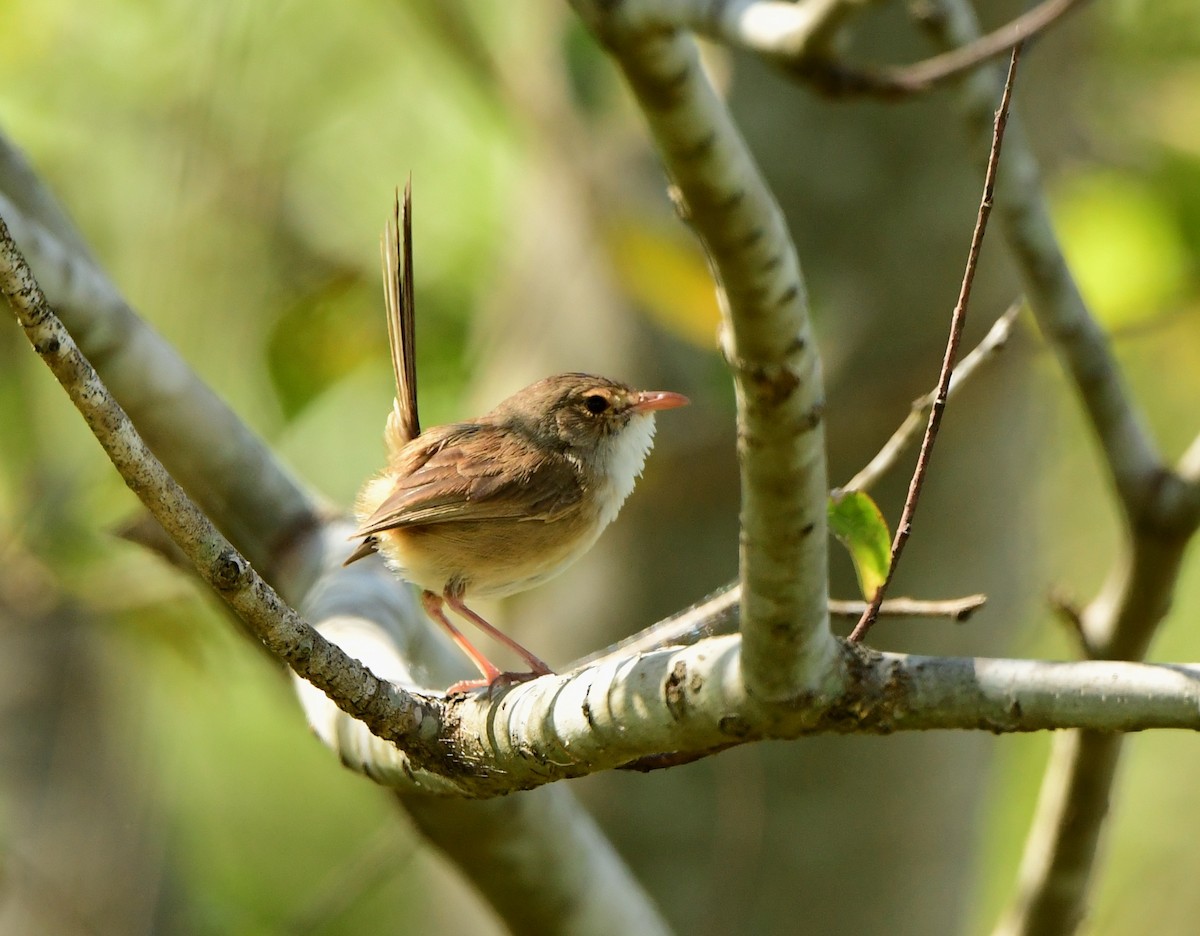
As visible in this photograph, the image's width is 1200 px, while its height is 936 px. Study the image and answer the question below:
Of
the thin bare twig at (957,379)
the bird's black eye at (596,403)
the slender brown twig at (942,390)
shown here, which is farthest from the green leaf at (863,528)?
the bird's black eye at (596,403)

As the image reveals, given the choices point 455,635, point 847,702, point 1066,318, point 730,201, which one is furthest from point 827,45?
point 455,635

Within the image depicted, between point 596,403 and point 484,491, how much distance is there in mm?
593

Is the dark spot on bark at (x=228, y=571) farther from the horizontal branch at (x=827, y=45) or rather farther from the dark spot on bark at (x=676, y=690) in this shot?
the horizontal branch at (x=827, y=45)

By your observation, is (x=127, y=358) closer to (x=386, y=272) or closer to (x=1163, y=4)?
(x=386, y=272)

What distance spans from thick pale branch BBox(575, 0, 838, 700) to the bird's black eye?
2356mm

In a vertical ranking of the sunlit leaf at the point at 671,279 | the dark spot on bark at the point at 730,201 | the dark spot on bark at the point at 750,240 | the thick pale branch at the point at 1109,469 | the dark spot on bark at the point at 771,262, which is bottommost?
the thick pale branch at the point at 1109,469

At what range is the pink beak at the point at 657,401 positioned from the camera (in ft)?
12.6

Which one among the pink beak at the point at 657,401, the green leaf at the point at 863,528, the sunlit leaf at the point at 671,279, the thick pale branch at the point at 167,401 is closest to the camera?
the green leaf at the point at 863,528

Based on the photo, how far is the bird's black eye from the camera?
13.2 feet

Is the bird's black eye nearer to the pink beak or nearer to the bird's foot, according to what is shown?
the pink beak

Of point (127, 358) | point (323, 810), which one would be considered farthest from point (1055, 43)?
point (323, 810)

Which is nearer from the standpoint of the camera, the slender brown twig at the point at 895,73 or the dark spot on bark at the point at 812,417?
the dark spot on bark at the point at 812,417

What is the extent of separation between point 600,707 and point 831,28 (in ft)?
3.42

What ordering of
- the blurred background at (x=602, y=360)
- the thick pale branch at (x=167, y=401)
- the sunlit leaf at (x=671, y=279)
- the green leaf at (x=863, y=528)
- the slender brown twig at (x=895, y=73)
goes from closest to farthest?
the slender brown twig at (x=895, y=73), the green leaf at (x=863, y=528), the thick pale branch at (x=167, y=401), the sunlit leaf at (x=671, y=279), the blurred background at (x=602, y=360)
